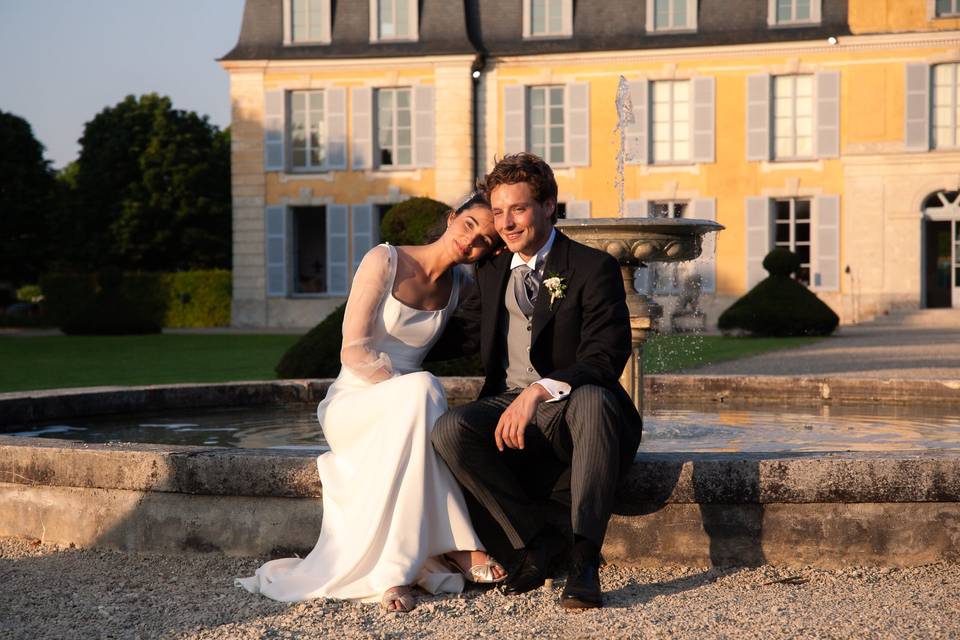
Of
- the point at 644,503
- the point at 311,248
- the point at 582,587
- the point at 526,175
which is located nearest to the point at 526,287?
the point at 526,175

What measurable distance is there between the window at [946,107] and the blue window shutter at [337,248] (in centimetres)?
1121

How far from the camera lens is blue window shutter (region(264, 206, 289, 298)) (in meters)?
25.0

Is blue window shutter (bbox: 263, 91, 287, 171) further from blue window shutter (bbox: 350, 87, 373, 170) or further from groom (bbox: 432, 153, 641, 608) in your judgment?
groom (bbox: 432, 153, 641, 608)

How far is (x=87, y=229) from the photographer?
34281mm

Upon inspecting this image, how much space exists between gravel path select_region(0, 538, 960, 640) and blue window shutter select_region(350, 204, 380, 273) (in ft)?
69.1

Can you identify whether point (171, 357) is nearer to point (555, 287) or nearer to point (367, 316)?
point (367, 316)

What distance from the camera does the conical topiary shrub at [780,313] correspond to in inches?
720

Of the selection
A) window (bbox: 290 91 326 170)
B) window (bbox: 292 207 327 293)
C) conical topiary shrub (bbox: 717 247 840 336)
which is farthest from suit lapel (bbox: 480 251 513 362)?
window (bbox: 292 207 327 293)

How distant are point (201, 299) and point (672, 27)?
11767 mm

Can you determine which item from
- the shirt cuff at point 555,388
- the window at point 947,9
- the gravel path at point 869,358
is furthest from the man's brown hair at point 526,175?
the window at point 947,9

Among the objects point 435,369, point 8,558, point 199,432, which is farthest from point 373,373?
point 435,369

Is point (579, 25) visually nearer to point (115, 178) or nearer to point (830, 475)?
point (115, 178)

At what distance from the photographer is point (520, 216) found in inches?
145

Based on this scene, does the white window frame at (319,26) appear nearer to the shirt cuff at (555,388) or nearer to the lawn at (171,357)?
the lawn at (171,357)
